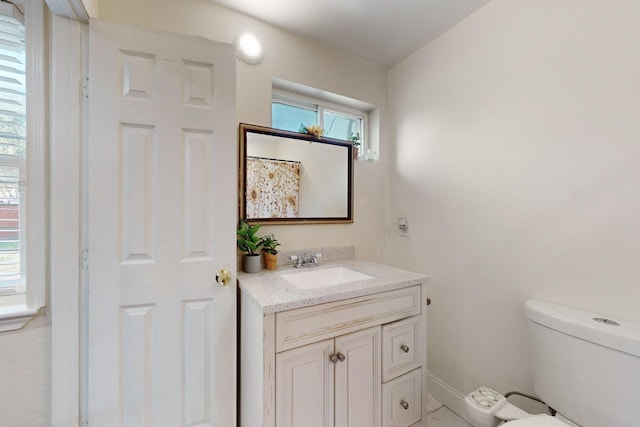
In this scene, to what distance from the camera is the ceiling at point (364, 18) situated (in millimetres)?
1417

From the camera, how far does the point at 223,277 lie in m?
1.17

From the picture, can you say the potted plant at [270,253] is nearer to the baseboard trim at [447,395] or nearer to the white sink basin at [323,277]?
the white sink basin at [323,277]

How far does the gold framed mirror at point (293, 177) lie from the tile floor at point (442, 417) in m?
1.33

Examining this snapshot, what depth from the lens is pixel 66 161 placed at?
99 cm

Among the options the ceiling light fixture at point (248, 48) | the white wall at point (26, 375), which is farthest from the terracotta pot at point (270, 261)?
the ceiling light fixture at point (248, 48)

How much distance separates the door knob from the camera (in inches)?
45.7

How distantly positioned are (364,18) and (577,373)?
2.01m

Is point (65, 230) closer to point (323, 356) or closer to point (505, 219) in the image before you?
point (323, 356)

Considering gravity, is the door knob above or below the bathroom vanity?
above

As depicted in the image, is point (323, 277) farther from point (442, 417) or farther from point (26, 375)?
point (26, 375)

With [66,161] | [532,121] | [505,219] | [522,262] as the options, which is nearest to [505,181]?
[505,219]

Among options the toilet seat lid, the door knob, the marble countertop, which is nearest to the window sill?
the door knob

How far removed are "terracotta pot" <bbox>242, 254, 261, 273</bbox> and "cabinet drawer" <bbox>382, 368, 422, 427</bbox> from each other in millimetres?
868

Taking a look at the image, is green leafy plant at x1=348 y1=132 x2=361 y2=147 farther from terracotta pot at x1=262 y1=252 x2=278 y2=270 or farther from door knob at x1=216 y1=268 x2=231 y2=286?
door knob at x1=216 y1=268 x2=231 y2=286
